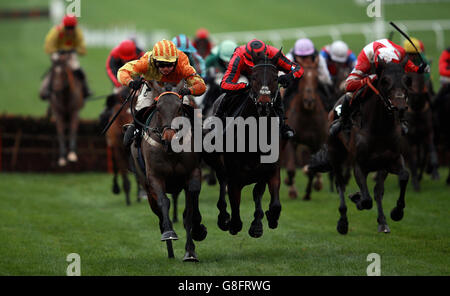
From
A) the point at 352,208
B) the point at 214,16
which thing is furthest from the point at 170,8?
the point at 352,208

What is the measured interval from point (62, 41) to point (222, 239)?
862 cm

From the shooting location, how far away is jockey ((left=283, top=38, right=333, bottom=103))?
49.4ft

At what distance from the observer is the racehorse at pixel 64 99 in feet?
60.7

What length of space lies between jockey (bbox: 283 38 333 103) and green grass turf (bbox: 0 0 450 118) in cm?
1592

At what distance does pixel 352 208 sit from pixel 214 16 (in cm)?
3549

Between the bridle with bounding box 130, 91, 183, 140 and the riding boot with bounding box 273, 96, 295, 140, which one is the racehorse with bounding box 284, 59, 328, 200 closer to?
the riding boot with bounding box 273, 96, 295, 140

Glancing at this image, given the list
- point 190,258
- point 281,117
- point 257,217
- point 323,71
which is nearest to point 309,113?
point 323,71

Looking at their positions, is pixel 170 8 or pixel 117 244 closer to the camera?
pixel 117 244

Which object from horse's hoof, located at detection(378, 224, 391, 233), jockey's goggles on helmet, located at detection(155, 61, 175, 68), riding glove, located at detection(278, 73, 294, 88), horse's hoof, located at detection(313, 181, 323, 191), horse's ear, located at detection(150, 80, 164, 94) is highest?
jockey's goggles on helmet, located at detection(155, 61, 175, 68)

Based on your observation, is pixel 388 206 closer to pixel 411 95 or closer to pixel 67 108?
pixel 411 95

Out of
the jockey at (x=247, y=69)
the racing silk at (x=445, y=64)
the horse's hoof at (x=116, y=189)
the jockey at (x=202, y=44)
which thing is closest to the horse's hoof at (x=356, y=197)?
the jockey at (x=247, y=69)

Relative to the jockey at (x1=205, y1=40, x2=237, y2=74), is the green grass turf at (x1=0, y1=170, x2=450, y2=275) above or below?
below

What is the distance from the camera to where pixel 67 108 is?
18734mm

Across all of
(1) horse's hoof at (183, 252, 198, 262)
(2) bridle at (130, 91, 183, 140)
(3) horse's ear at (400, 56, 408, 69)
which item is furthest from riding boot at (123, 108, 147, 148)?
(3) horse's ear at (400, 56, 408, 69)
